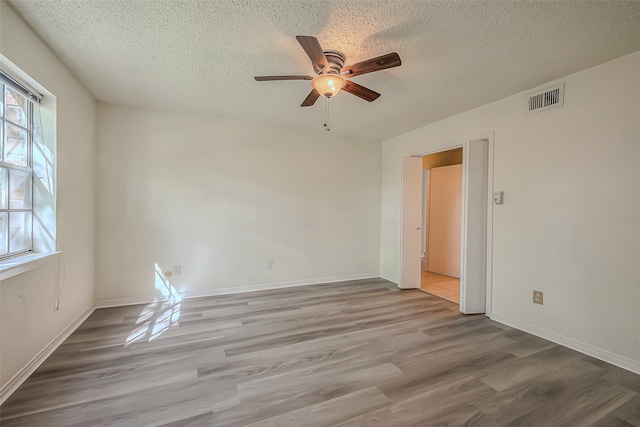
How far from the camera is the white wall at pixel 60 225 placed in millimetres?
1648

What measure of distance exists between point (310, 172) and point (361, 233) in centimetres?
140

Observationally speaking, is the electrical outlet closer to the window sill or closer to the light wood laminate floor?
the light wood laminate floor

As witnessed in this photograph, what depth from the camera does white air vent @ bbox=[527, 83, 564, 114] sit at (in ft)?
7.80

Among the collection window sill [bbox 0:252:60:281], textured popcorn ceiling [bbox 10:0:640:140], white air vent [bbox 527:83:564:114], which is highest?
textured popcorn ceiling [bbox 10:0:640:140]

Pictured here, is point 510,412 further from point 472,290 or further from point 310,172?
point 310,172

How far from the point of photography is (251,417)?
1.51m

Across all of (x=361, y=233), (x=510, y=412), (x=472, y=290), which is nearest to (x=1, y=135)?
(x=510, y=412)

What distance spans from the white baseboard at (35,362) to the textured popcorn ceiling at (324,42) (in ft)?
7.80

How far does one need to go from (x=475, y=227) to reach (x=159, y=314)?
3798 millimetres

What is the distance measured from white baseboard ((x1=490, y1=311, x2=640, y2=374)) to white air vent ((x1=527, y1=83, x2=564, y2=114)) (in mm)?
2150

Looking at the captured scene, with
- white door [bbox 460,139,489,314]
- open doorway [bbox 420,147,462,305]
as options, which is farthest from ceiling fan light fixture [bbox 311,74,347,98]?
open doorway [bbox 420,147,462,305]

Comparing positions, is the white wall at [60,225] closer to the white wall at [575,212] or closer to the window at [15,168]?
the window at [15,168]

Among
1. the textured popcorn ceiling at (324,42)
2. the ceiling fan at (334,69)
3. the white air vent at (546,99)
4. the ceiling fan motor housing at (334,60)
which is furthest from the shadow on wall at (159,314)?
the white air vent at (546,99)

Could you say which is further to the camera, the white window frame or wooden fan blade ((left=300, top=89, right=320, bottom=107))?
wooden fan blade ((left=300, top=89, right=320, bottom=107))
